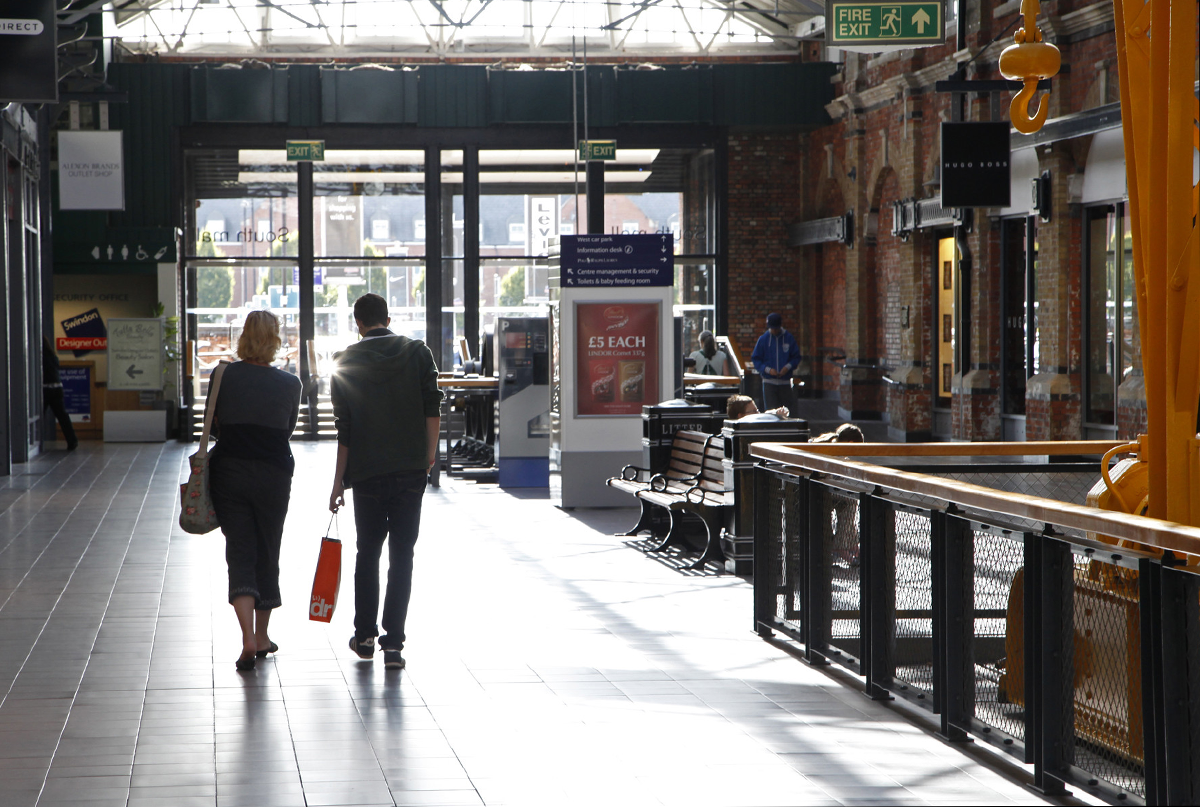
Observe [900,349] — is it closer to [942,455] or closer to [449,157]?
[449,157]

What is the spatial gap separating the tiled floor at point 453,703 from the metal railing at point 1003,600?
0.20 metres

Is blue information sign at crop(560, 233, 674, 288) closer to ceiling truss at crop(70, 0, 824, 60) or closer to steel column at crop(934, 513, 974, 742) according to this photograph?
steel column at crop(934, 513, 974, 742)

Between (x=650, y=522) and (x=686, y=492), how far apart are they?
119cm

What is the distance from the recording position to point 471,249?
22.4 m

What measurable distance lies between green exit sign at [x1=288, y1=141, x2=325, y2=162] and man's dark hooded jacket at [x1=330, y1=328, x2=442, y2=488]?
1594 centimetres

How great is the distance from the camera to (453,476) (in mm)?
14945

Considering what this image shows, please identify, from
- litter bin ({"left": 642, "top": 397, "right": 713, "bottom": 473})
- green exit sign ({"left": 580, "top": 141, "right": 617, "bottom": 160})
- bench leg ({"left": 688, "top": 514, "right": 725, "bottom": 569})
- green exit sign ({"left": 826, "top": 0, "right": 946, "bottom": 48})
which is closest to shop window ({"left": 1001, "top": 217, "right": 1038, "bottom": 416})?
green exit sign ({"left": 826, "top": 0, "right": 946, "bottom": 48})

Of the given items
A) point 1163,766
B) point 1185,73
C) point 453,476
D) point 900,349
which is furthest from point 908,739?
point 900,349

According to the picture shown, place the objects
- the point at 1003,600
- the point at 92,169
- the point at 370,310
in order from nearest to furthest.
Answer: the point at 1003,600
the point at 370,310
the point at 92,169

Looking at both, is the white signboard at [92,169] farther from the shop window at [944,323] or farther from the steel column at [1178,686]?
the steel column at [1178,686]

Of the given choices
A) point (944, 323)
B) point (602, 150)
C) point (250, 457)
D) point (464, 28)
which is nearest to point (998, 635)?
point (250, 457)

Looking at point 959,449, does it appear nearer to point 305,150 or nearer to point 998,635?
point 998,635

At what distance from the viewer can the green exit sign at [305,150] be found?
21.0 meters

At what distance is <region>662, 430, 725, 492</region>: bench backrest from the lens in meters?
9.20
